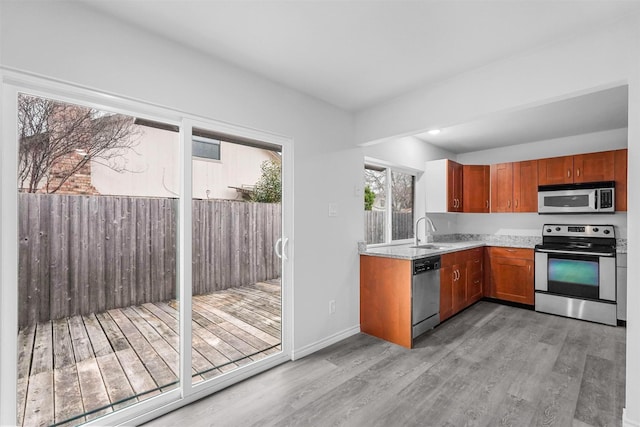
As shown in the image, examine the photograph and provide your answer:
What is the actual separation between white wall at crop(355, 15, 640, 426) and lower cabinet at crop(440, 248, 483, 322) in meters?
1.69

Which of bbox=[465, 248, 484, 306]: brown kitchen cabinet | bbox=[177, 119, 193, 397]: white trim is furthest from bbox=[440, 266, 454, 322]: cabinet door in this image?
bbox=[177, 119, 193, 397]: white trim

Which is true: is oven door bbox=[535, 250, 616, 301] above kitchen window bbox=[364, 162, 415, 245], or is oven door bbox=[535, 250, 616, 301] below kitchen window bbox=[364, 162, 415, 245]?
below

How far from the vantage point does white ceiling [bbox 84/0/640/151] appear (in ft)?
5.47

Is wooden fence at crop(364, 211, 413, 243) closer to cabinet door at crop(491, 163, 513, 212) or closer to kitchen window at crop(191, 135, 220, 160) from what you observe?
cabinet door at crop(491, 163, 513, 212)

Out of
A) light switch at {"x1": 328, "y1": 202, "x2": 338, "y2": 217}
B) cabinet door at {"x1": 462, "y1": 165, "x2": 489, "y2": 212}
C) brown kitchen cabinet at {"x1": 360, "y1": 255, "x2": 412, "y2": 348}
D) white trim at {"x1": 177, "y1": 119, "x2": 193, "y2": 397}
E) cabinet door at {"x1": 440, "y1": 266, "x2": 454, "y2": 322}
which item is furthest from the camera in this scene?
cabinet door at {"x1": 462, "y1": 165, "x2": 489, "y2": 212}

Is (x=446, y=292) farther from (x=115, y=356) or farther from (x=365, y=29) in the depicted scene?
(x=115, y=356)

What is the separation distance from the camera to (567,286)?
3773mm

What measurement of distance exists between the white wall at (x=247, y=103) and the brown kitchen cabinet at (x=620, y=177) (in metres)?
3.21

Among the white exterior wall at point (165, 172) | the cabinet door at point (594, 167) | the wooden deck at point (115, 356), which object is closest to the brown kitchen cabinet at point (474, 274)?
the cabinet door at point (594, 167)

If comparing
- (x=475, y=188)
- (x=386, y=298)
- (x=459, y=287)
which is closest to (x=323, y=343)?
(x=386, y=298)

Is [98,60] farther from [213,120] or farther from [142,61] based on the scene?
[213,120]

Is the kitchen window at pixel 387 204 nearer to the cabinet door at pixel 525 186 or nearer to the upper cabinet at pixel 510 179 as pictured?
the upper cabinet at pixel 510 179

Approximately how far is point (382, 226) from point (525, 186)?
7.47 feet

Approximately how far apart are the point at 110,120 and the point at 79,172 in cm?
37
